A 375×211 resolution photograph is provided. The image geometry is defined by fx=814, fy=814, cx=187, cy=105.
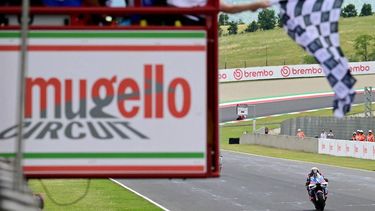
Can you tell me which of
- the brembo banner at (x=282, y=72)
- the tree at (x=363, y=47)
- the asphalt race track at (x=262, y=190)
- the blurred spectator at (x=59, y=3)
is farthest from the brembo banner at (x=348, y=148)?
the tree at (x=363, y=47)

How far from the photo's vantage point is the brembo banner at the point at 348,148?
50638 millimetres

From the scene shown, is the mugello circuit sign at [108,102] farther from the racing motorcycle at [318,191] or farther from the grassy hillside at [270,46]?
the grassy hillside at [270,46]

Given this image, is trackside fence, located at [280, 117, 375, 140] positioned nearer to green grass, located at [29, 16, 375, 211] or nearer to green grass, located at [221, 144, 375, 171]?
green grass, located at [221, 144, 375, 171]

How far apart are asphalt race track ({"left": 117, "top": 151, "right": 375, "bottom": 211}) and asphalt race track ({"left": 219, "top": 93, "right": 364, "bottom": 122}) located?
44.6 m

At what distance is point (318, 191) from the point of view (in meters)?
27.0

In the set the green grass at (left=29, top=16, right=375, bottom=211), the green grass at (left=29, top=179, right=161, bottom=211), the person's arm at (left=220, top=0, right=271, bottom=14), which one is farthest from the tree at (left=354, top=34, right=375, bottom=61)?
the person's arm at (left=220, top=0, right=271, bottom=14)

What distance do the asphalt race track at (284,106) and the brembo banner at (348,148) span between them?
110 ft

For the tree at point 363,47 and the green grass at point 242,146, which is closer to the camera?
the green grass at point 242,146

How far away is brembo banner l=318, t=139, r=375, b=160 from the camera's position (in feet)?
166

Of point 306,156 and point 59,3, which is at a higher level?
Answer: point 59,3

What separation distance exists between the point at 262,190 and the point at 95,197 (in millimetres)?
7936

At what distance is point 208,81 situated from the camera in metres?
5.35

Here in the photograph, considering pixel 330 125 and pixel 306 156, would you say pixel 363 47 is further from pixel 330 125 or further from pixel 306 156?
pixel 306 156

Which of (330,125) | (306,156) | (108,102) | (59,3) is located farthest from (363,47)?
(108,102)
